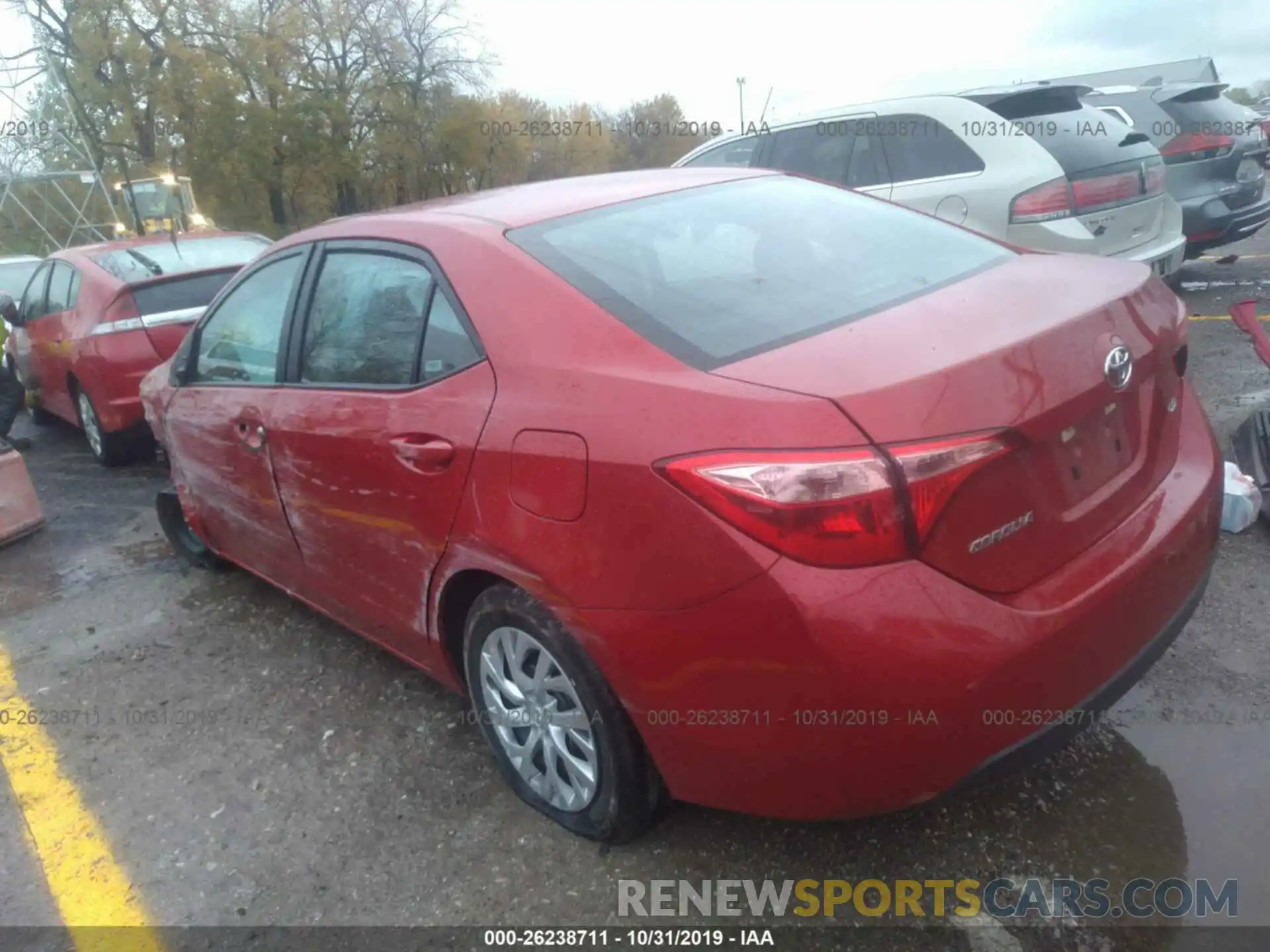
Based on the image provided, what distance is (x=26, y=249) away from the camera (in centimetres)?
2603

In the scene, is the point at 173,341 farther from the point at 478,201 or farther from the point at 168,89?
the point at 168,89

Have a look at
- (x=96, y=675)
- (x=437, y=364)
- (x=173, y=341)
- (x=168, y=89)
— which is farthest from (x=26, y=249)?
(x=437, y=364)

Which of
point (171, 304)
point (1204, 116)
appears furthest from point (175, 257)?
point (1204, 116)

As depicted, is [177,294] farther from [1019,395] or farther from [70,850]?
[1019,395]

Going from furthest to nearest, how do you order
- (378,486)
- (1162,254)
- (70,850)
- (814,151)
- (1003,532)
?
1. (814,151)
2. (1162,254)
3. (70,850)
4. (378,486)
5. (1003,532)

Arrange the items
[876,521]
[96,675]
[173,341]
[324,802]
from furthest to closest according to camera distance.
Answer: [173,341]
[96,675]
[324,802]
[876,521]

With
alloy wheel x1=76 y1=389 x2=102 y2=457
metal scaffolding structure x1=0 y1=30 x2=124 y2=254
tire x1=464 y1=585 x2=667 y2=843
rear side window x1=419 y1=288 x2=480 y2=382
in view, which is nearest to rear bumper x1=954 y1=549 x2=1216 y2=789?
tire x1=464 y1=585 x2=667 y2=843

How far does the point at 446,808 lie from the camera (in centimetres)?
272

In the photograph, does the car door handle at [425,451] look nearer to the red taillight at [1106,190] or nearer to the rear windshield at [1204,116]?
the red taillight at [1106,190]

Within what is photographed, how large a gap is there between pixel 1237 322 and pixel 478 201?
310 centimetres

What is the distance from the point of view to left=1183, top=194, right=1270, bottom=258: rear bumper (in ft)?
23.5

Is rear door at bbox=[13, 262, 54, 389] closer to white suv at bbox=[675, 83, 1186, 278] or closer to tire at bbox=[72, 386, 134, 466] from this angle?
tire at bbox=[72, 386, 134, 466]

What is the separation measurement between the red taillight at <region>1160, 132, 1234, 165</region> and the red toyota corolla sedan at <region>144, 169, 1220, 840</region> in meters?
5.79

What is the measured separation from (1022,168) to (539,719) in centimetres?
434
